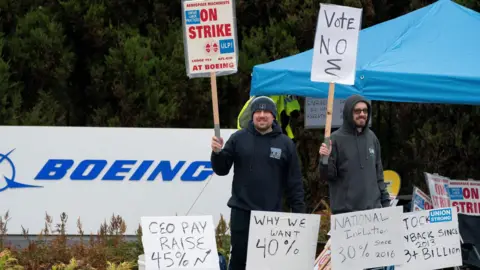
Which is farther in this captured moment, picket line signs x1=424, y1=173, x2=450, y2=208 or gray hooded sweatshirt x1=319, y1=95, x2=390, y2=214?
picket line signs x1=424, y1=173, x2=450, y2=208

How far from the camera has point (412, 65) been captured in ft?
29.3

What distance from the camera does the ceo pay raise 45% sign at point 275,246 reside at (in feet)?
21.6

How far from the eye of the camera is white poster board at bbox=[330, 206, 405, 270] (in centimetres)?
671

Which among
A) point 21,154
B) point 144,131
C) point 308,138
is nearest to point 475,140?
point 308,138

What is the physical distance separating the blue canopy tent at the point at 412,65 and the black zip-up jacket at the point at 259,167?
1.94m

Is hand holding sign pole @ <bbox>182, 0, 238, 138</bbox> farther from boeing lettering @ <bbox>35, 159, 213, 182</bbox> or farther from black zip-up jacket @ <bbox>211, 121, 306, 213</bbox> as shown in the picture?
boeing lettering @ <bbox>35, 159, 213, 182</bbox>

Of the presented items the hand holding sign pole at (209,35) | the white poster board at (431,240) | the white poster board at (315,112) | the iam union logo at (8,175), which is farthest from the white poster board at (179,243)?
the white poster board at (315,112)

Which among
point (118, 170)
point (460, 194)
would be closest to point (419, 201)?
point (460, 194)

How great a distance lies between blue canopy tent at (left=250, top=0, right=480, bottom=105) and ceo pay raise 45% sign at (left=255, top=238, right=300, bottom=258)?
2.51 meters

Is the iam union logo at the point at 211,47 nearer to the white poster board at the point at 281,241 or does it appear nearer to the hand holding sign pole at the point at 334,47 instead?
the hand holding sign pole at the point at 334,47

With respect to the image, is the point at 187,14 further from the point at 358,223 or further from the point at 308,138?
the point at 308,138

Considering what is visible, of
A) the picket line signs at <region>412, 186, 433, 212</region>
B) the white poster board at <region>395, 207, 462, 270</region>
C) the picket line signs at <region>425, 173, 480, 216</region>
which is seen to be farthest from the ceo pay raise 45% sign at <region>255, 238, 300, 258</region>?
the picket line signs at <region>425, 173, 480, 216</region>

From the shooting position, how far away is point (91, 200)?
11078mm

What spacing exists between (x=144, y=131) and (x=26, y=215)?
1.73 m
